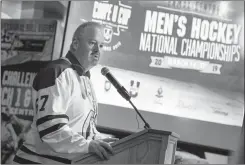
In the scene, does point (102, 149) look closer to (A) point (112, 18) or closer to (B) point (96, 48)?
(B) point (96, 48)

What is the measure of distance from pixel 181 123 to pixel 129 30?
825mm

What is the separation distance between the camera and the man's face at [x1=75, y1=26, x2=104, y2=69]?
1918 millimetres

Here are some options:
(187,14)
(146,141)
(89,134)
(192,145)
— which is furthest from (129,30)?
(146,141)

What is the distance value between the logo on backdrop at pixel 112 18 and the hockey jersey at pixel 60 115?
119cm

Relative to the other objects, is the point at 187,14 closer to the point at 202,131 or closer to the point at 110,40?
the point at 110,40

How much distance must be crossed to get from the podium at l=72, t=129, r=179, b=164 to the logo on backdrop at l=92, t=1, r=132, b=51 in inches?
67.0

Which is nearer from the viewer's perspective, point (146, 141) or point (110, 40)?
point (146, 141)

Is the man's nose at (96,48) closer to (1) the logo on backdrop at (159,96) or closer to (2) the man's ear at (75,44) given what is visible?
(2) the man's ear at (75,44)

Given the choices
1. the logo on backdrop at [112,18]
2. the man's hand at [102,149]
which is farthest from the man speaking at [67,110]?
the logo on backdrop at [112,18]

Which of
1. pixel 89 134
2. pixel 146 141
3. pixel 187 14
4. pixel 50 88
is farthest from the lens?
pixel 187 14

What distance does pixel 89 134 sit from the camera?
6.08 ft

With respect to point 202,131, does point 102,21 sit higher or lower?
higher

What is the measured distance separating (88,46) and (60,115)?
43 centimetres

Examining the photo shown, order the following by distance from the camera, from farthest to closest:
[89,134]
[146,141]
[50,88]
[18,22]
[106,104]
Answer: [18,22]
[106,104]
[89,134]
[50,88]
[146,141]
